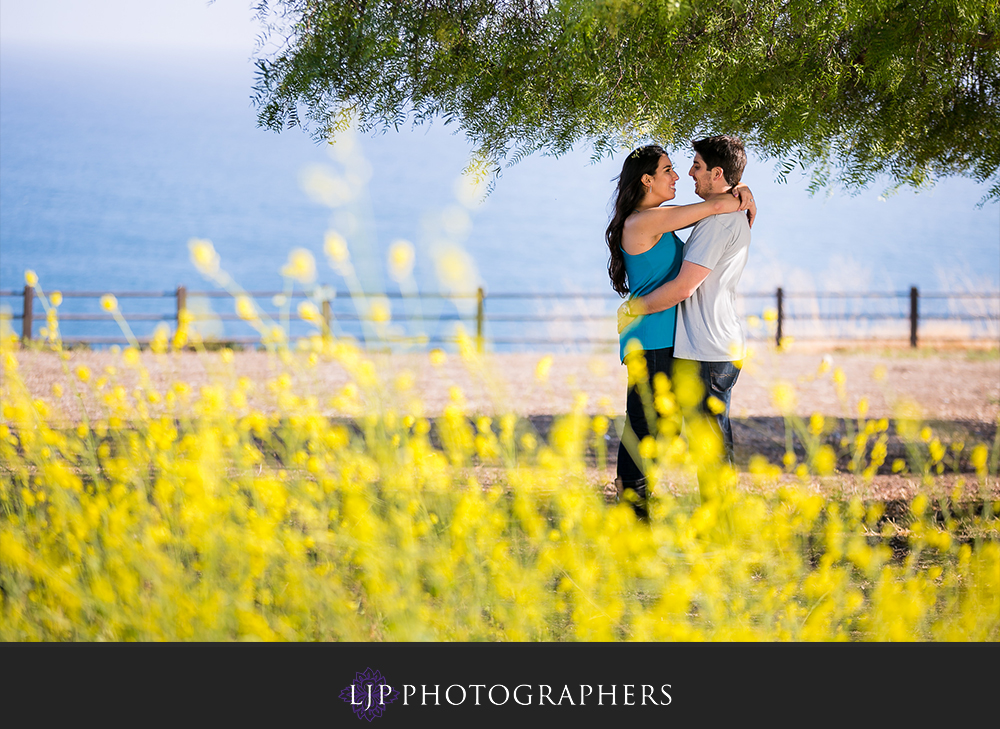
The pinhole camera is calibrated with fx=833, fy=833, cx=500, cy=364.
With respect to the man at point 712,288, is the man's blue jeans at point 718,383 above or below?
below

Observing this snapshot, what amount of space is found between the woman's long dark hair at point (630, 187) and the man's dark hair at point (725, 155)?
0.64 ft

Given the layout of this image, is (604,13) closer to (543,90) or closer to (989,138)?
(543,90)

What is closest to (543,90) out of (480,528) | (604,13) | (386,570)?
(604,13)

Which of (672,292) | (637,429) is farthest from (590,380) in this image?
(672,292)

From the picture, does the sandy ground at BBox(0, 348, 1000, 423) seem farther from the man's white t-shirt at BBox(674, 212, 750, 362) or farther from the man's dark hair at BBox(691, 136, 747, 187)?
the man's dark hair at BBox(691, 136, 747, 187)

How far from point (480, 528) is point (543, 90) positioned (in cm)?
165

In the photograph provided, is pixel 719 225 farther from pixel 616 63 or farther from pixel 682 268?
pixel 616 63
